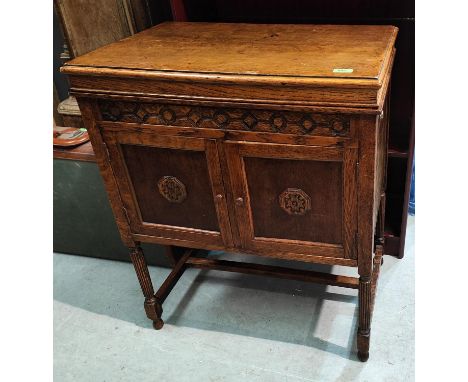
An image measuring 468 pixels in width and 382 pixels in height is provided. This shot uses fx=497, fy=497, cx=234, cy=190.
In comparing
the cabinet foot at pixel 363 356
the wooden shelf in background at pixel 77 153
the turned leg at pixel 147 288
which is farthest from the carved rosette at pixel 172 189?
the cabinet foot at pixel 363 356

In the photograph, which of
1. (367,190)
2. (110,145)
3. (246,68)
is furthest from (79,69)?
(367,190)

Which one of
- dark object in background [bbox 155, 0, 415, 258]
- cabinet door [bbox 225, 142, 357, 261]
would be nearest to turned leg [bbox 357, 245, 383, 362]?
cabinet door [bbox 225, 142, 357, 261]

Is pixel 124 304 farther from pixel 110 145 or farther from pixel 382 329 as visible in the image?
pixel 382 329

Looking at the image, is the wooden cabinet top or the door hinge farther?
the door hinge

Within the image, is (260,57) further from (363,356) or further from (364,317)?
(363,356)

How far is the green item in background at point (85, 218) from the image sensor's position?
2.41m

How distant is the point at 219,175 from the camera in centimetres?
169

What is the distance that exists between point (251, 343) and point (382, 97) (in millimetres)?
1194

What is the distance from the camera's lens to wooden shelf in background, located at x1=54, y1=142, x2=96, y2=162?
2.35 metres

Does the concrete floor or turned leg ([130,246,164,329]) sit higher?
turned leg ([130,246,164,329])

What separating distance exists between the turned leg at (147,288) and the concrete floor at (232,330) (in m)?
0.07

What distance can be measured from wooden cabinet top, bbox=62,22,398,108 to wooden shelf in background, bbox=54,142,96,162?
674 millimetres

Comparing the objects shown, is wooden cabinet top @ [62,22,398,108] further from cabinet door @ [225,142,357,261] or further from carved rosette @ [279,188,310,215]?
carved rosette @ [279,188,310,215]

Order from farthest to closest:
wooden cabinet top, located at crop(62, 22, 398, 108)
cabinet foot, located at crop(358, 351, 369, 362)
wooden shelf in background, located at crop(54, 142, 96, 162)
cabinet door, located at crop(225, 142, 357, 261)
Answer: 1. wooden shelf in background, located at crop(54, 142, 96, 162)
2. cabinet foot, located at crop(358, 351, 369, 362)
3. cabinet door, located at crop(225, 142, 357, 261)
4. wooden cabinet top, located at crop(62, 22, 398, 108)
